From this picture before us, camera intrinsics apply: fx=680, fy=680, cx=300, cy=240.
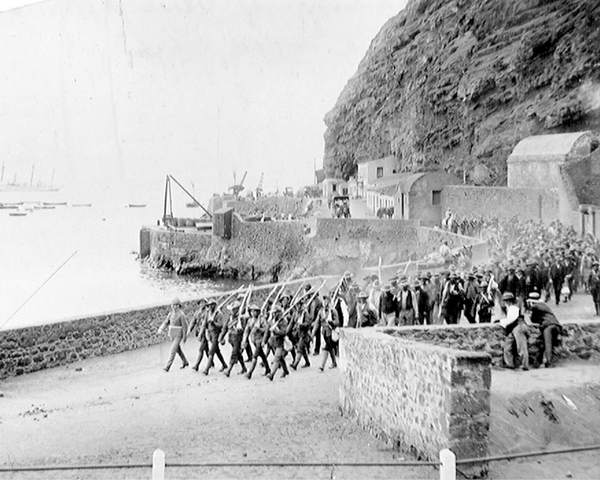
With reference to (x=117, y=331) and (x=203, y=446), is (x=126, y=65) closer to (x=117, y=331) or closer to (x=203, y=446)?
(x=117, y=331)

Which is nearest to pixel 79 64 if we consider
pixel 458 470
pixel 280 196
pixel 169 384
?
pixel 169 384

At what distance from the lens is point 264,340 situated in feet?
23.7

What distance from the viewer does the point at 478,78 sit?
17406 mm

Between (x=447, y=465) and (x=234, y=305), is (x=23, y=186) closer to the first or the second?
(x=234, y=305)

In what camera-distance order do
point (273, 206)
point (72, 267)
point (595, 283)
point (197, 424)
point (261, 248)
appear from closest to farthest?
1. point (197, 424)
2. point (595, 283)
3. point (72, 267)
4. point (261, 248)
5. point (273, 206)

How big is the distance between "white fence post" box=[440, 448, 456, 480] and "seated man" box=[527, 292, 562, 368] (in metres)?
2.82

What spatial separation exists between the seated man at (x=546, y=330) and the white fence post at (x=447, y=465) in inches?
111

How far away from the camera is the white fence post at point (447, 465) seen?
383cm

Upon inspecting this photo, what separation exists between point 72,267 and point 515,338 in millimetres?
8786

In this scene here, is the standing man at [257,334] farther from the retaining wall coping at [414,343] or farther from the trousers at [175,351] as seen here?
the retaining wall coping at [414,343]

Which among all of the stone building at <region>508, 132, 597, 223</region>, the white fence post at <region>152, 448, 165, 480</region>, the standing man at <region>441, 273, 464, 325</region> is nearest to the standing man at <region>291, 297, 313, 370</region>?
the standing man at <region>441, 273, 464, 325</region>

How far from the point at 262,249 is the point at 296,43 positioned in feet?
27.7

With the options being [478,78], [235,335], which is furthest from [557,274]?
[478,78]

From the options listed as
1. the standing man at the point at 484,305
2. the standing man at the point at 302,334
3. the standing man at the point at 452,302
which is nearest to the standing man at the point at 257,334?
the standing man at the point at 302,334
